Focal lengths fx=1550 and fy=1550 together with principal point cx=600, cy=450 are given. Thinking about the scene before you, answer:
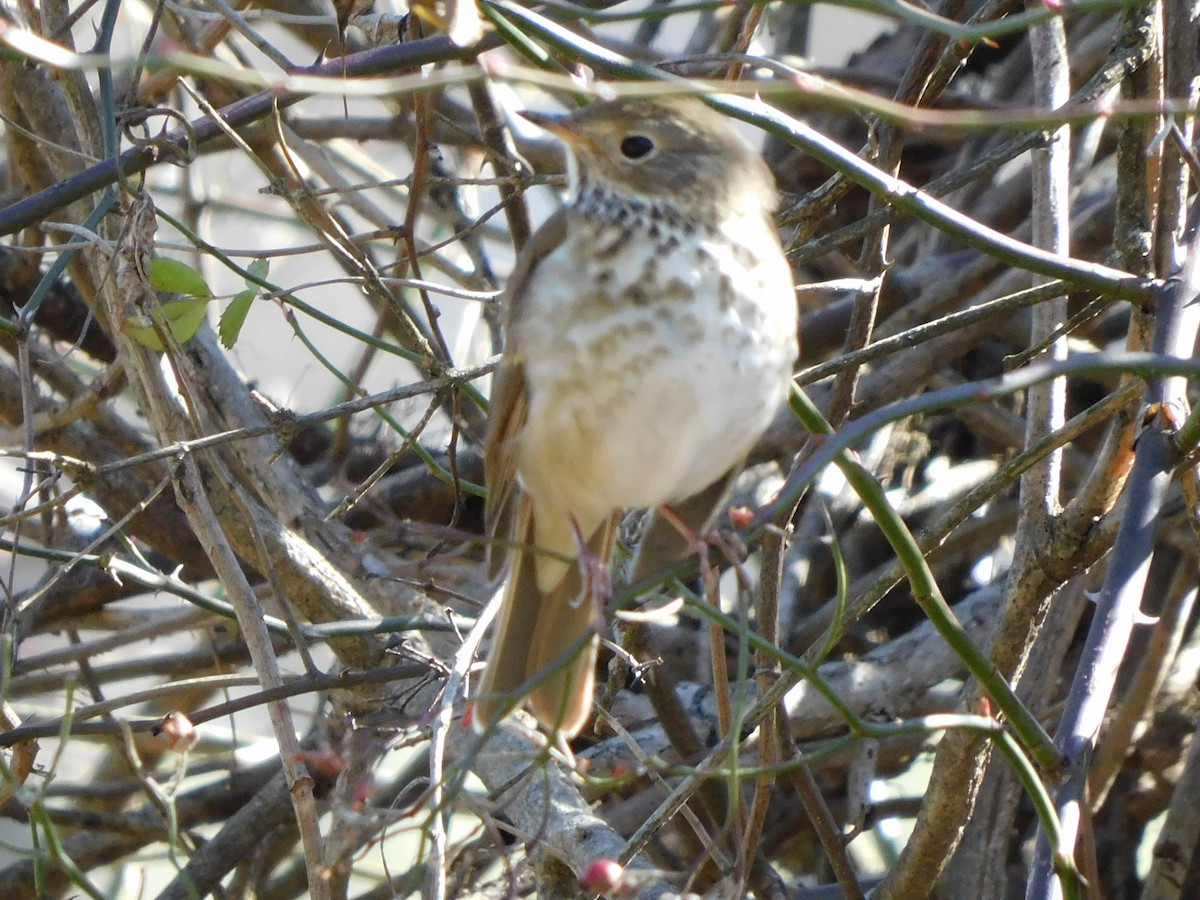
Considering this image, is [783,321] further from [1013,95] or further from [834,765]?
[1013,95]

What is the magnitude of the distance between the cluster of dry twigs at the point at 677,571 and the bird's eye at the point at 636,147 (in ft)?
0.44

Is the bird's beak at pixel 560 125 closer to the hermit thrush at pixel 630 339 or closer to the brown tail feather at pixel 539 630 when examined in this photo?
the hermit thrush at pixel 630 339

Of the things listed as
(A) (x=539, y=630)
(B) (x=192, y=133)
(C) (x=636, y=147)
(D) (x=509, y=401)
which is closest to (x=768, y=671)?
(A) (x=539, y=630)

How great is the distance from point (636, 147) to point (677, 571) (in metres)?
0.81

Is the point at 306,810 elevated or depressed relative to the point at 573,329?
depressed

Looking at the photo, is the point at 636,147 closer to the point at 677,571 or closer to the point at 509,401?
the point at 509,401

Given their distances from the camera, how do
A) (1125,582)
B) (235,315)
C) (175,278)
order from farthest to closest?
(235,315), (175,278), (1125,582)

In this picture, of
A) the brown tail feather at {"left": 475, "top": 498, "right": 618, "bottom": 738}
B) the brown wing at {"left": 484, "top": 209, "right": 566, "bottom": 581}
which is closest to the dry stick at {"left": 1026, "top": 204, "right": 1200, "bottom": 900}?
the brown tail feather at {"left": 475, "top": 498, "right": 618, "bottom": 738}

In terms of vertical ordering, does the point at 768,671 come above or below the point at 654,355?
below

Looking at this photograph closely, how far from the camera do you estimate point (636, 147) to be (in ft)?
7.30

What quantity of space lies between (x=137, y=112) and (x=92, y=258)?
321 mm

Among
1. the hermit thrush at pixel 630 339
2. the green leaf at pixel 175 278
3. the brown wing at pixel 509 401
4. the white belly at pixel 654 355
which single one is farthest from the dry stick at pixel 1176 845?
the green leaf at pixel 175 278

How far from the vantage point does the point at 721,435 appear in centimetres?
211

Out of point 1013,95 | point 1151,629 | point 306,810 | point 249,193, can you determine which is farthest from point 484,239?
point 306,810
